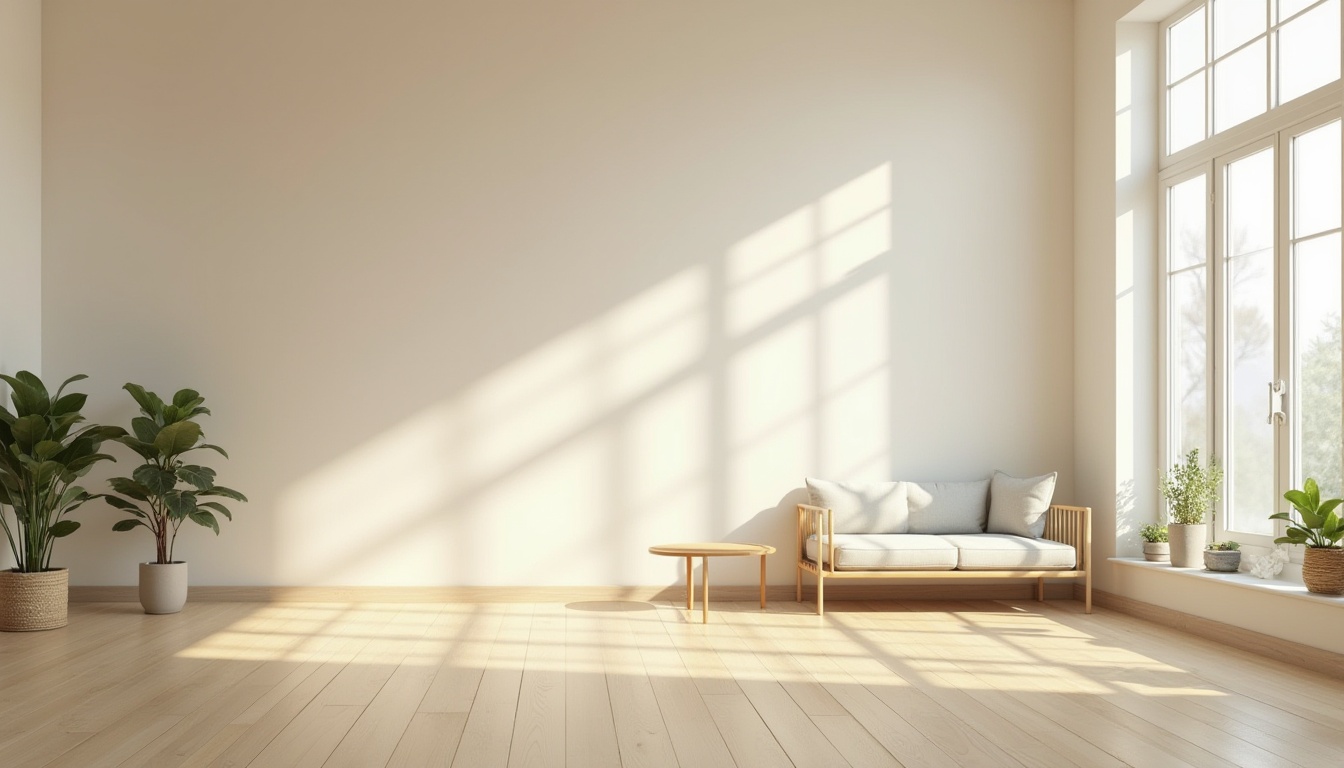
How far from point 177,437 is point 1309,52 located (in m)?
6.33

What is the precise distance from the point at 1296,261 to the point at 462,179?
4.77m

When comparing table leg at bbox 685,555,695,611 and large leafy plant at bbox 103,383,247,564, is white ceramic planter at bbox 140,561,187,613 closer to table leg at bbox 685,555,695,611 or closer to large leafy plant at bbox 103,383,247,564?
large leafy plant at bbox 103,383,247,564

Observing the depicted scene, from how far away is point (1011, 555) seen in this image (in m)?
6.41

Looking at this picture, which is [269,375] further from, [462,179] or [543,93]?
[543,93]

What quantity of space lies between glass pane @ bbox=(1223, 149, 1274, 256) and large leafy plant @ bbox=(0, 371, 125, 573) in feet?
20.8

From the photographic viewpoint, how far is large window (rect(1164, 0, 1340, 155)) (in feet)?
18.0

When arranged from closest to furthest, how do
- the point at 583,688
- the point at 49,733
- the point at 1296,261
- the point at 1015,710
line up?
the point at 49,733, the point at 1015,710, the point at 583,688, the point at 1296,261

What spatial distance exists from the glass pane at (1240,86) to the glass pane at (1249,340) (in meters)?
0.26

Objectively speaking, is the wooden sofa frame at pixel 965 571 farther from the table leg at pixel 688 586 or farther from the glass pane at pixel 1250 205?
the glass pane at pixel 1250 205

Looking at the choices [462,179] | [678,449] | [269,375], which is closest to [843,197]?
[678,449]

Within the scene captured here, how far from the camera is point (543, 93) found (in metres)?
7.03

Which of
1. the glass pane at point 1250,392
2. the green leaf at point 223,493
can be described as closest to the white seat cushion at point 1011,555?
the glass pane at point 1250,392

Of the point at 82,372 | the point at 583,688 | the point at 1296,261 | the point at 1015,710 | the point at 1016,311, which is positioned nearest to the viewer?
the point at 1015,710

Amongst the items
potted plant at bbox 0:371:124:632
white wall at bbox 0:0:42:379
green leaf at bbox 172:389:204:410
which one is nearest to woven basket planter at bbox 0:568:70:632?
potted plant at bbox 0:371:124:632
